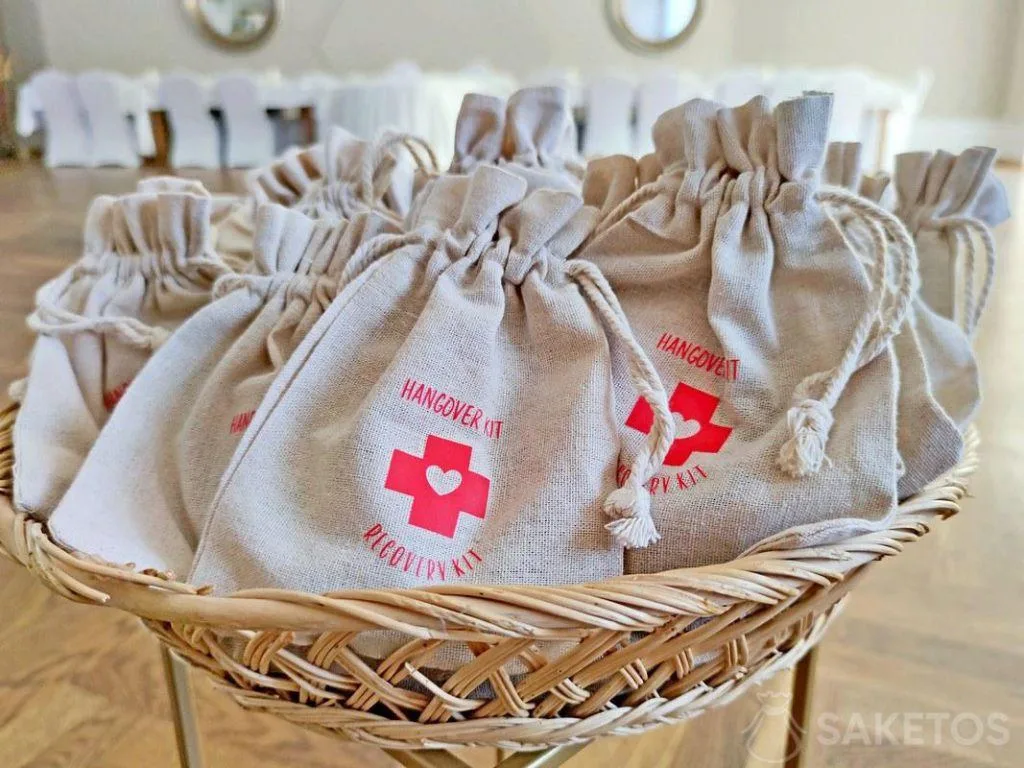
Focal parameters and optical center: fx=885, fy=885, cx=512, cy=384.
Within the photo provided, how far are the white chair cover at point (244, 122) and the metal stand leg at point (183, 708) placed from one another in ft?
9.54

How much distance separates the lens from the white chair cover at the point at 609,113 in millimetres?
2902

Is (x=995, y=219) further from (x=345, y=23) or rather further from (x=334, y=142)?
(x=345, y=23)

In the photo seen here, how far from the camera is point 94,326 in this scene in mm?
529

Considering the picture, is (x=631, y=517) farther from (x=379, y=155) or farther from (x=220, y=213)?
(x=220, y=213)

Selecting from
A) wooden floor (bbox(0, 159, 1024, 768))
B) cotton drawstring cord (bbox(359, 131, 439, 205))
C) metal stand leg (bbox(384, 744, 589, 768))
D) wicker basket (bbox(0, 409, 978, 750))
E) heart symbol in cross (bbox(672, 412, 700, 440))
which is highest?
cotton drawstring cord (bbox(359, 131, 439, 205))

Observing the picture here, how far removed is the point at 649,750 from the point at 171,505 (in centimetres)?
53

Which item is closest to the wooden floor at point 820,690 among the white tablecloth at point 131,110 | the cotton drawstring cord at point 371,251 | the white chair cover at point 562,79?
the cotton drawstring cord at point 371,251

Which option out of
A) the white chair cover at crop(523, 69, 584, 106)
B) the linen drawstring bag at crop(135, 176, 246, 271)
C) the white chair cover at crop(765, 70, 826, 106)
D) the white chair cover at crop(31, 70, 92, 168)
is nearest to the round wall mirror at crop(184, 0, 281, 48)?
the white chair cover at crop(31, 70, 92, 168)

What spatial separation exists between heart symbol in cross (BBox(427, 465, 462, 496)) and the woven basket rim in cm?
10

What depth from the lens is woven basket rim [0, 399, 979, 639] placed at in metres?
0.32

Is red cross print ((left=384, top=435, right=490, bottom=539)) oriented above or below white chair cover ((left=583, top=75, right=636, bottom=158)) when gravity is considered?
above

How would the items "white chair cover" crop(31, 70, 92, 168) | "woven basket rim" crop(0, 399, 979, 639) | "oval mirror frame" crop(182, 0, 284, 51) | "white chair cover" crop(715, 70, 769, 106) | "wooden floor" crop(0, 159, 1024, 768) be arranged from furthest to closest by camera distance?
"oval mirror frame" crop(182, 0, 284, 51) → "white chair cover" crop(31, 70, 92, 168) → "white chair cover" crop(715, 70, 769, 106) → "wooden floor" crop(0, 159, 1024, 768) → "woven basket rim" crop(0, 399, 979, 639)

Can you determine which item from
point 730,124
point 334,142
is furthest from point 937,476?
point 334,142

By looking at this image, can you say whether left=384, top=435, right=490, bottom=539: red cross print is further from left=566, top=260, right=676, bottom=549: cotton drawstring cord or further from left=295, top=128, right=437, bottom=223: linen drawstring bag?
left=295, top=128, right=437, bottom=223: linen drawstring bag
